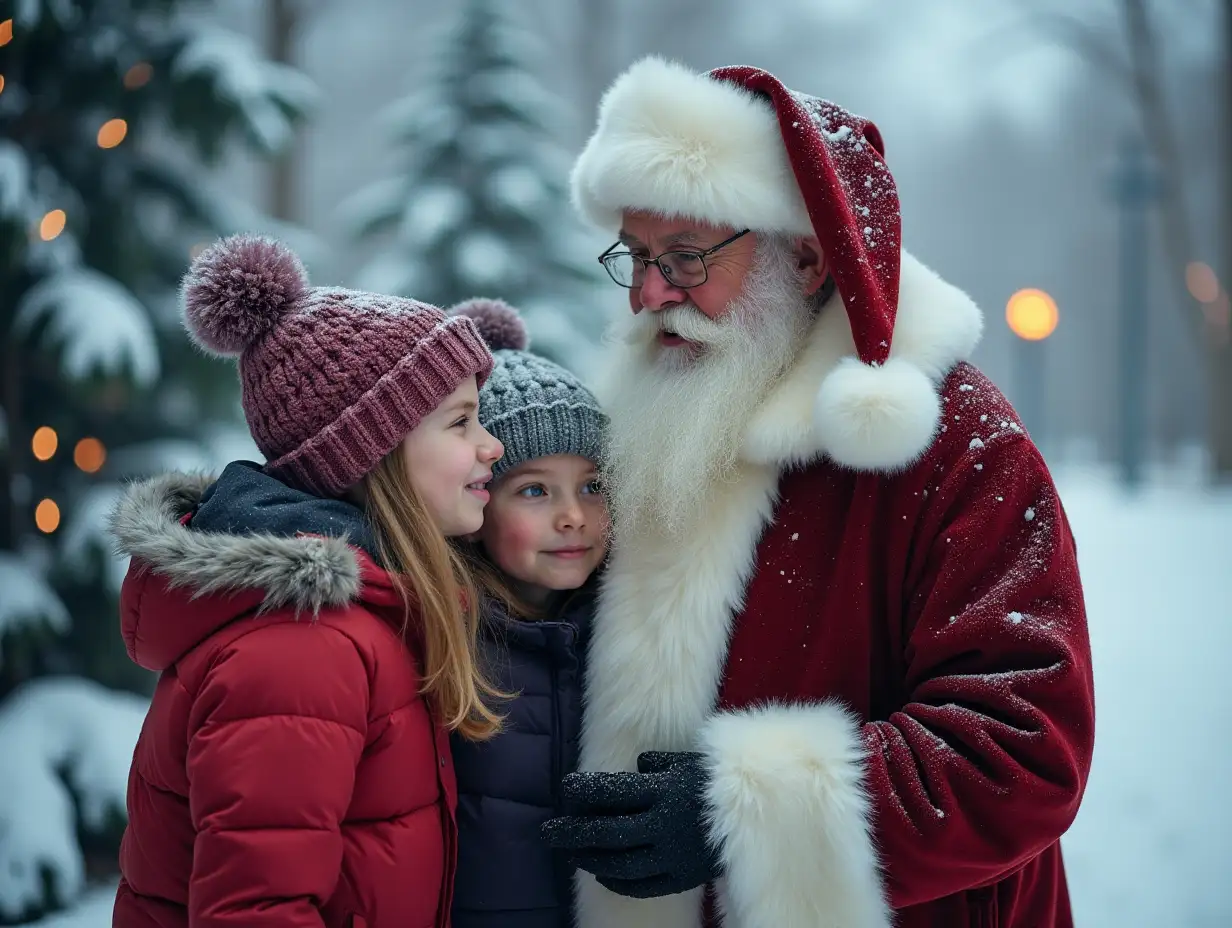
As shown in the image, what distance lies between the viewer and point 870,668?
2.01 meters

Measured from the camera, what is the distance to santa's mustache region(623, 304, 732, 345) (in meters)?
2.21

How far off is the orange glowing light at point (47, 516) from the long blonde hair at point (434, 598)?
3.07 meters

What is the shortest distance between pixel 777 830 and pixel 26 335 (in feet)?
12.1

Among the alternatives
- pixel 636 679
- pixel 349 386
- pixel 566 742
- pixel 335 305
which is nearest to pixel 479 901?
pixel 566 742

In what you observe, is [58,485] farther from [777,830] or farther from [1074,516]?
[1074,516]

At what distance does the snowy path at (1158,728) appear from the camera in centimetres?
438

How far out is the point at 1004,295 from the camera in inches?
583

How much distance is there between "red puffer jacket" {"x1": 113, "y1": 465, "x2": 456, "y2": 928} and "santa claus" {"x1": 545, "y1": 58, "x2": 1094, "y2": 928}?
0.32 m

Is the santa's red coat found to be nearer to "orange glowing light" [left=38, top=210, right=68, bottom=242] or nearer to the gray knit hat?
the gray knit hat

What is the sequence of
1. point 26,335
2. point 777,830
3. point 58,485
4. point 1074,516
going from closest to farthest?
point 777,830, point 26,335, point 58,485, point 1074,516

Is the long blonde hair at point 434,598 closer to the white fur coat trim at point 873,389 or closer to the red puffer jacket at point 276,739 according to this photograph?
the red puffer jacket at point 276,739

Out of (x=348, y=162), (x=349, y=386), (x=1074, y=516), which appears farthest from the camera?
(x=348, y=162)

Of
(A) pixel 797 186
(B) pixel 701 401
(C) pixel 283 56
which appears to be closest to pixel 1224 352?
(C) pixel 283 56

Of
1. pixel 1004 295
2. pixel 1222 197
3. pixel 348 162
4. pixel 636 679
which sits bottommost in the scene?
pixel 636 679
